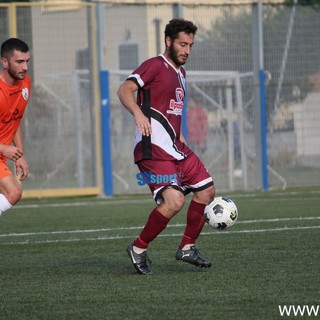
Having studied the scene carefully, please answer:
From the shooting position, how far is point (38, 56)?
18.3 metres

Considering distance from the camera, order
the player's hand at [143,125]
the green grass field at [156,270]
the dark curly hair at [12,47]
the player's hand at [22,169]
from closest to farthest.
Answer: the green grass field at [156,270] → the player's hand at [143,125] → the dark curly hair at [12,47] → the player's hand at [22,169]

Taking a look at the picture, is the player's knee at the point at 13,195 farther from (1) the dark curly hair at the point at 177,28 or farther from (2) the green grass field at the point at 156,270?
(1) the dark curly hair at the point at 177,28

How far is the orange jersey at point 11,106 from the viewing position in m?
8.30

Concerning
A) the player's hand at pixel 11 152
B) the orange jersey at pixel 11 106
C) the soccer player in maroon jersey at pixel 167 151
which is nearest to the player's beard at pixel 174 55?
the soccer player in maroon jersey at pixel 167 151

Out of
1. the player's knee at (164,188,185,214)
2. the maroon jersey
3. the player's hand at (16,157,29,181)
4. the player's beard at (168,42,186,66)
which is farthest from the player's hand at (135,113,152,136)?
the player's hand at (16,157,29,181)

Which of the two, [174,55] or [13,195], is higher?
[174,55]

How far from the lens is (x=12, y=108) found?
8.40 metres

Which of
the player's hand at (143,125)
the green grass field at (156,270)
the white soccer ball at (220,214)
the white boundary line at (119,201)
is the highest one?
the player's hand at (143,125)

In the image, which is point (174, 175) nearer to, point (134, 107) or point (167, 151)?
point (167, 151)

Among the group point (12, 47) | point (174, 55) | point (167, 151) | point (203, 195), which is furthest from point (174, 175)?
point (12, 47)

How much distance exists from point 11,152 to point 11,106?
650 millimetres

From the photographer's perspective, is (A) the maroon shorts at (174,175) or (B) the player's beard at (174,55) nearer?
(A) the maroon shorts at (174,175)

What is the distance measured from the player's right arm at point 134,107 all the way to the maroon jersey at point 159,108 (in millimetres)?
99

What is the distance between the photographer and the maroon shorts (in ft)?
26.2
